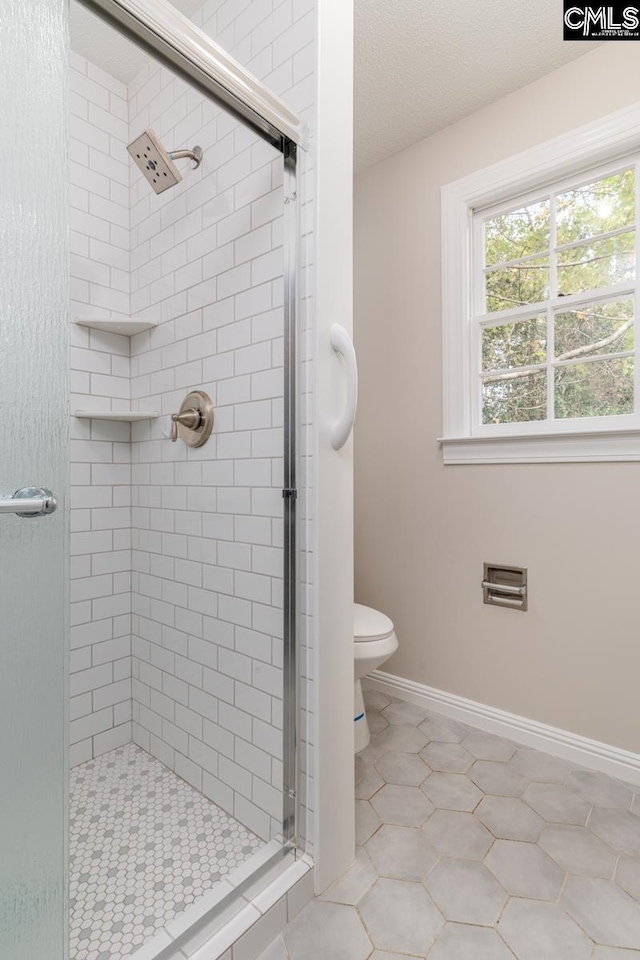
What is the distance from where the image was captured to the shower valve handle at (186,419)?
1.34m

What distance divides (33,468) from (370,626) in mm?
1371

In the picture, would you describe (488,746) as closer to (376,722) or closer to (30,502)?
(376,722)

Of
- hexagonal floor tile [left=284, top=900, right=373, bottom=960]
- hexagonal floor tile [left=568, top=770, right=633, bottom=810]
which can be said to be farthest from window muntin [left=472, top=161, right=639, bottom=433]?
hexagonal floor tile [left=284, top=900, right=373, bottom=960]

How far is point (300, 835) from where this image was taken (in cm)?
124

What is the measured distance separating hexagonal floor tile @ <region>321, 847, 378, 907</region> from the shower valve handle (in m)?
1.23

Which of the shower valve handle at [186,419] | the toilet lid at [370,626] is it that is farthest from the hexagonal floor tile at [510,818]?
the shower valve handle at [186,419]

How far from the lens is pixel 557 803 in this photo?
1.56 m

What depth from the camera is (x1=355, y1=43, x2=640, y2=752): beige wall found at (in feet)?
5.72

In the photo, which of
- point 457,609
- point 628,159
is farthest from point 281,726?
point 628,159

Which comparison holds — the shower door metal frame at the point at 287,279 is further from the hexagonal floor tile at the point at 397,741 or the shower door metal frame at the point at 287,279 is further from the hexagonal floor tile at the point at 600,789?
the hexagonal floor tile at the point at 600,789

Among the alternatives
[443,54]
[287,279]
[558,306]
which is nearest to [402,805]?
[287,279]

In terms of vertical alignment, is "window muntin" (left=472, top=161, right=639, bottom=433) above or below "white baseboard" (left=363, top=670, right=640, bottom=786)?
above

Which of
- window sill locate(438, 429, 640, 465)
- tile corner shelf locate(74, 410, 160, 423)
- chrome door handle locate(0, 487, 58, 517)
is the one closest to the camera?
chrome door handle locate(0, 487, 58, 517)

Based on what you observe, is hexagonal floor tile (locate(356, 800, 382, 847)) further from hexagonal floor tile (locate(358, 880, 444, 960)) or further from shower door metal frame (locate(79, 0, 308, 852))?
shower door metal frame (locate(79, 0, 308, 852))
